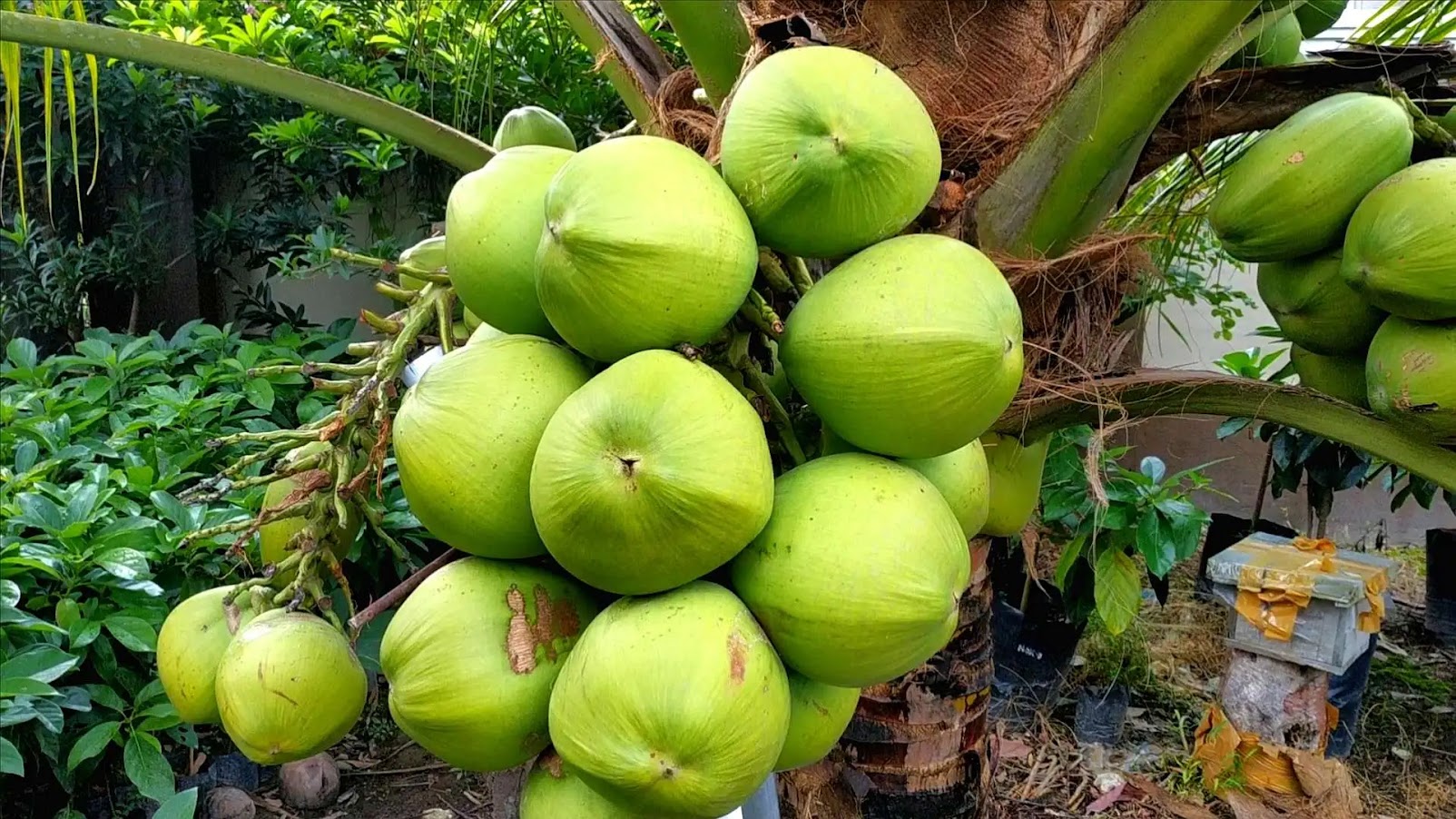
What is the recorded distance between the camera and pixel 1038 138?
49.7 inches

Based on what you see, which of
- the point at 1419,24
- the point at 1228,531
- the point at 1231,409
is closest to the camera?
the point at 1231,409

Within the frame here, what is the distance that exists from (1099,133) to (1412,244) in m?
0.38

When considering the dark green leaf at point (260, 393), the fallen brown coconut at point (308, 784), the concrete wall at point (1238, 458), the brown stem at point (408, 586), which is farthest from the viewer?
the concrete wall at point (1238, 458)

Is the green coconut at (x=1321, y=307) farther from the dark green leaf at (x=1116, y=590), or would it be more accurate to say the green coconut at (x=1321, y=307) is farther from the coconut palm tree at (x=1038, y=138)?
the dark green leaf at (x=1116, y=590)

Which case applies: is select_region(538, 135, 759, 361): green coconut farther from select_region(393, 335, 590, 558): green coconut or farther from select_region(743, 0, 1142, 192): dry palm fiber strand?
select_region(743, 0, 1142, 192): dry palm fiber strand

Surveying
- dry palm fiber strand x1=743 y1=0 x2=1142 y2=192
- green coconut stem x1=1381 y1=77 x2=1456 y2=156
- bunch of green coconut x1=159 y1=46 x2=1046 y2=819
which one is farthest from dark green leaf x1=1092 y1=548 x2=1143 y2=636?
bunch of green coconut x1=159 y1=46 x2=1046 y2=819

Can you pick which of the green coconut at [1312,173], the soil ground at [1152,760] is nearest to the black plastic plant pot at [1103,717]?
the soil ground at [1152,760]

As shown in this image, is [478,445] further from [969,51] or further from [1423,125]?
[1423,125]

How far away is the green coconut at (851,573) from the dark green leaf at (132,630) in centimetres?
191

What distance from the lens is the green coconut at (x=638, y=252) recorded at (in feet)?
2.53

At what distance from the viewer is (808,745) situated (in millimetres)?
922

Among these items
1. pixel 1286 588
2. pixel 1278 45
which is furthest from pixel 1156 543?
pixel 1278 45

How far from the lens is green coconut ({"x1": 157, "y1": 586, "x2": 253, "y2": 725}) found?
108 centimetres

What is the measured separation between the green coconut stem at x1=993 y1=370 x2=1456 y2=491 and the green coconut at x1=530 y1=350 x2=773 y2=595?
2.26 feet
